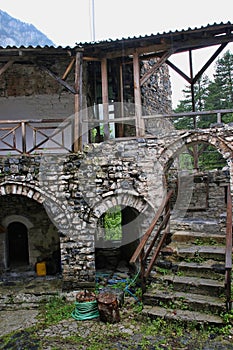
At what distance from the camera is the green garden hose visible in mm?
5656

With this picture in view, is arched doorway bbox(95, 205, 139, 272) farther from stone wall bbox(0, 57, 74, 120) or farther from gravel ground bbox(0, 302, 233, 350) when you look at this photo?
stone wall bbox(0, 57, 74, 120)

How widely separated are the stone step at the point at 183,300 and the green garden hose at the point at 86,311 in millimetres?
1008

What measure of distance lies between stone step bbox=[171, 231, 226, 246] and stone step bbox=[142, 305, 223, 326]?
191cm

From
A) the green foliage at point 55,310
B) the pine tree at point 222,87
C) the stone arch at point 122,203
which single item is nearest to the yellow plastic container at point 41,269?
the green foliage at point 55,310

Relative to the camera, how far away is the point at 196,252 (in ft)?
19.8

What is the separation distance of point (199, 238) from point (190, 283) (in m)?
1.60

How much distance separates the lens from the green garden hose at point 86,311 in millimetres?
5656

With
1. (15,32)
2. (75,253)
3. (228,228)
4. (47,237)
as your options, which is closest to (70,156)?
(75,253)

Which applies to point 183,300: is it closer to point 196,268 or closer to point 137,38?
point 196,268

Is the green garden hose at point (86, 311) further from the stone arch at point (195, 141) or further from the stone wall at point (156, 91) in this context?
the stone wall at point (156, 91)

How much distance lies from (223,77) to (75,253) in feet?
50.9

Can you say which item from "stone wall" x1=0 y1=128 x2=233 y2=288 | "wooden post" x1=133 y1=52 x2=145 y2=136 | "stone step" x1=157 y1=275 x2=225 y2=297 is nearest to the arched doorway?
"stone wall" x1=0 y1=128 x2=233 y2=288

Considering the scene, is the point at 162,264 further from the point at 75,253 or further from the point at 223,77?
the point at 223,77

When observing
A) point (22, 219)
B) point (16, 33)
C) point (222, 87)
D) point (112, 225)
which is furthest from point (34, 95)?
point (16, 33)
